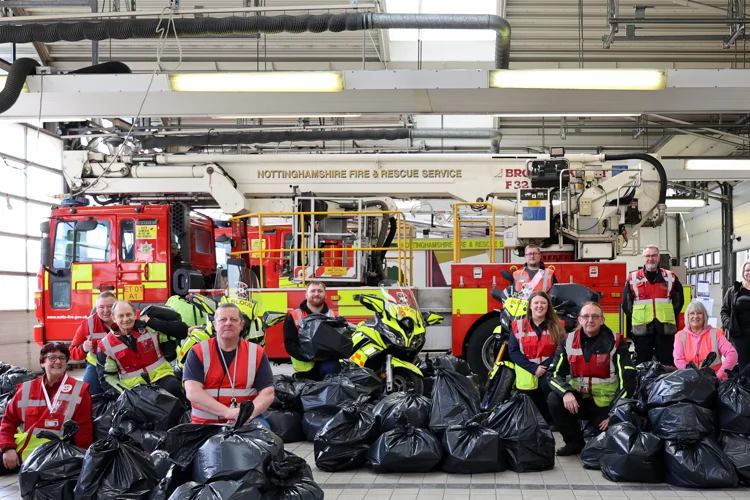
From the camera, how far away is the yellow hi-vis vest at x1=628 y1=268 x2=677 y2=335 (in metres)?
8.52

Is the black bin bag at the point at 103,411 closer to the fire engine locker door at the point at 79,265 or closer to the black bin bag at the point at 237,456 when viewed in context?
the black bin bag at the point at 237,456

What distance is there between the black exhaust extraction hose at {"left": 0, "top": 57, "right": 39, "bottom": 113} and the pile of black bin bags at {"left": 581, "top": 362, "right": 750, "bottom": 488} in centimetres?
691

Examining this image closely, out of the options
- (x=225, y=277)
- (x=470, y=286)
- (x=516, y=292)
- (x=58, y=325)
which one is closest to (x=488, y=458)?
(x=516, y=292)

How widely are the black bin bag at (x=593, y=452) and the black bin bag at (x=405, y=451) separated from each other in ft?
3.75

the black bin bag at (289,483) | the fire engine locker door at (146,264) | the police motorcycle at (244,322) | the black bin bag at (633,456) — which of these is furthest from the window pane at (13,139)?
the black bin bag at (633,456)

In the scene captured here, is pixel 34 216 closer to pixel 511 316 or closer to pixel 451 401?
pixel 511 316

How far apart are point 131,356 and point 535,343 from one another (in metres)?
3.40

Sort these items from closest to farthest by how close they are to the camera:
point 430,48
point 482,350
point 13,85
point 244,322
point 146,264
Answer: point 244,322, point 13,85, point 482,350, point 146,264, point 430,48

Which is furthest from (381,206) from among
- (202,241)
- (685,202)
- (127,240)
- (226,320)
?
(685,202)

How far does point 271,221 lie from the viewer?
17688mm

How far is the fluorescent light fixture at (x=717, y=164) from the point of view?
13.5 meters

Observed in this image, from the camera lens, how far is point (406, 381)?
790cm

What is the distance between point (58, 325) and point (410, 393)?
7.04 metres

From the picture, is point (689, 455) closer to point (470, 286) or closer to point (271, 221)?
point (470, 286)
